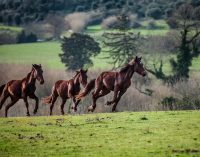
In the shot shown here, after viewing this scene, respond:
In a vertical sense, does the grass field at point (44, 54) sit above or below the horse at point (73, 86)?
below

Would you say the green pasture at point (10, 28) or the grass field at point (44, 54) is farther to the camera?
the green pasture at point (10, 28)

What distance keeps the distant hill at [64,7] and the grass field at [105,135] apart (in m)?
102

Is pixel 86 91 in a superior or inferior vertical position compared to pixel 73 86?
inferior

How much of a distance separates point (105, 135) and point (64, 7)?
127m

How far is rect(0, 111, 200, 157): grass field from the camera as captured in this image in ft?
63.3

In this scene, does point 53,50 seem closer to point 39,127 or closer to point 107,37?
point 107,37

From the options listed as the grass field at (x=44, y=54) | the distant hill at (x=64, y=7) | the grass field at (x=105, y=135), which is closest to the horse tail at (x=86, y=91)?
the grass field at (x=105, y=135)

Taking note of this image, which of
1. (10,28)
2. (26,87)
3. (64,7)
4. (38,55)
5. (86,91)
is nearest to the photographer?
(26,87)

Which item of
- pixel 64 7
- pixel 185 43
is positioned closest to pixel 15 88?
pixel 185 43

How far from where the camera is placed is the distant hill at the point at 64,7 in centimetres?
12988

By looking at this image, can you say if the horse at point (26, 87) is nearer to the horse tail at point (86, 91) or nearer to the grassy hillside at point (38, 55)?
the horse tail at point (86, 91)

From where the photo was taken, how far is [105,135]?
2178 cm

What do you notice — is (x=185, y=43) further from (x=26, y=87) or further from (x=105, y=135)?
(x=105, y=135)

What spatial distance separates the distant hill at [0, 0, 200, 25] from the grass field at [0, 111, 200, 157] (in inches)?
4011
